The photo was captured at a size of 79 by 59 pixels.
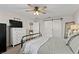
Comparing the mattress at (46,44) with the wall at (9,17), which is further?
the mattress at (46,44)

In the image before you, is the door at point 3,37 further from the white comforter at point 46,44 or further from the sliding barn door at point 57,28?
the sliding barn door at point 57,28

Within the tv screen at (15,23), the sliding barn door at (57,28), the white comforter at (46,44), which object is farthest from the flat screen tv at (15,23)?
the sliding barn door at (57,28)

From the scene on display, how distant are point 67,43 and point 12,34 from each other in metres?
0.66

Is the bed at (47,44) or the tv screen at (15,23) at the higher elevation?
the tv screen at (15,23)

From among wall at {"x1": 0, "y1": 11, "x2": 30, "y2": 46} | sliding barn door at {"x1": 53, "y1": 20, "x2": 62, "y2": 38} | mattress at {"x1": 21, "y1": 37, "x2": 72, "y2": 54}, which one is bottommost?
mattress at {"x1": 21, "y1": 37, "x2": 72, "y2": 54}

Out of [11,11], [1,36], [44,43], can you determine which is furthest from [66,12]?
[1,36]

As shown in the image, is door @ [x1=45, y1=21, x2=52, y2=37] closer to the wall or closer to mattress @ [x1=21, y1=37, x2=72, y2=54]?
mattress @ [x1=21, y1=37, x2=72, y2=54]

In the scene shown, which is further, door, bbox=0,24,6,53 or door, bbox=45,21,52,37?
door, bbox=45,21,52,37

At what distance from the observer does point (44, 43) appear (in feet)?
4.17

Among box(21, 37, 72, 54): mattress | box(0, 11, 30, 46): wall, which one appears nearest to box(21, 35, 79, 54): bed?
box(21, 37, 72, 54): mattress

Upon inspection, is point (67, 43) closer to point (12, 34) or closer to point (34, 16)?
point (34, 16)

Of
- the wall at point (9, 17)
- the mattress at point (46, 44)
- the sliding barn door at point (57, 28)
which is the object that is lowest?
the mattress at point (46, 44)

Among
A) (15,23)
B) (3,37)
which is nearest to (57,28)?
(15,23)

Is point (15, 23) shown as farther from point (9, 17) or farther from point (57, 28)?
point (57, 28)
